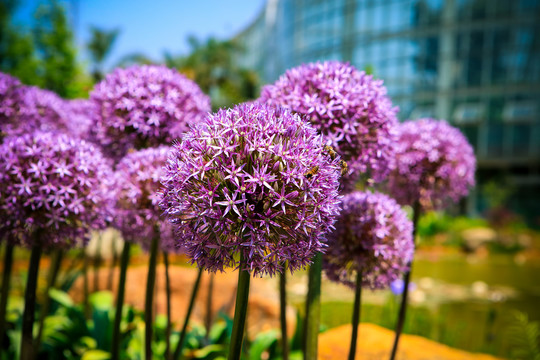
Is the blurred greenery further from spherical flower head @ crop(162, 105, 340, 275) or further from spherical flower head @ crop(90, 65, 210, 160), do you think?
spherical flower head @ crop(162, 105, 340, 275)

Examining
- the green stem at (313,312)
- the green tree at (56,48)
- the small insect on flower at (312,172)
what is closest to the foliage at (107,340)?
the green stem at (313,312)

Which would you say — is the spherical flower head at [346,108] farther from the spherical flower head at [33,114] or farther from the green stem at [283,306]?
the spherical flower head at [33,114]

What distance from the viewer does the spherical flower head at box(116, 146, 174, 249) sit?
3.18 m

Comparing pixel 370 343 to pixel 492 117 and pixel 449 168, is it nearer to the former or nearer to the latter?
pixel 449 168

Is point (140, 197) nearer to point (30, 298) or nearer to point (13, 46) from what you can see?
point (30, 298)

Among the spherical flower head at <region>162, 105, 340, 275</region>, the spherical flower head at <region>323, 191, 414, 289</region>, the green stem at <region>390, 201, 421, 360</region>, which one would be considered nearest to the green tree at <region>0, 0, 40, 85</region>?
the green stem at <region>390, 201, 421, 360</region>

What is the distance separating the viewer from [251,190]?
1.82 m

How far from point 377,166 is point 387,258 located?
0.71 metres

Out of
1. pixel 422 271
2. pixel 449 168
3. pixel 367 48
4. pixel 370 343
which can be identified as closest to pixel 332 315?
pixel 370 343

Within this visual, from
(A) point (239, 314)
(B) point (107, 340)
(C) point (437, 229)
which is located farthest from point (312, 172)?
(C) point (437, 229)

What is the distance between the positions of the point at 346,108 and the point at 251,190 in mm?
1111

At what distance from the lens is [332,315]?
7867 mm

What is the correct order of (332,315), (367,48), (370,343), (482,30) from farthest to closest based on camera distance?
(367,48) → (482,30) → (332,315) → (370,343)

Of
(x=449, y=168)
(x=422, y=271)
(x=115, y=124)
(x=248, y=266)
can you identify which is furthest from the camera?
(x=422, y=271)
